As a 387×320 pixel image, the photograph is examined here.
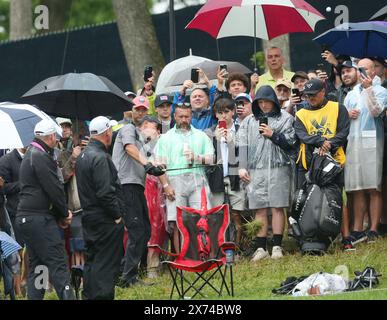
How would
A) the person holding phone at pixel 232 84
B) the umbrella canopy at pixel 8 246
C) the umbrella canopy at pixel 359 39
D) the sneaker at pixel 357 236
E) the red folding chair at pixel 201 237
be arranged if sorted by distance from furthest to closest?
the person holding phone at pixel 232 84
the umbrella canopy at pixel 359 39
the sneaker at pixel 357 236
the red folding chair at pixel 201 237
the umbrella canopy at pixel 8 246

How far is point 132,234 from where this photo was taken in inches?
636

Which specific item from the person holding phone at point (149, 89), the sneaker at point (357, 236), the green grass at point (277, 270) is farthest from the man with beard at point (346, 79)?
the person holding phone at point (149, 89)

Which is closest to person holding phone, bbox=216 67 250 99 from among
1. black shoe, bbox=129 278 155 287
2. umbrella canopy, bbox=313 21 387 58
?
umbrella canopy, bbox=313 21 387 58

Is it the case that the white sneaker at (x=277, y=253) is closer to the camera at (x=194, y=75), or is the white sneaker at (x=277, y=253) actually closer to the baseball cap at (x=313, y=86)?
the baseball cap at (x=313, y=86)

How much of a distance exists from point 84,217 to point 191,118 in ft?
10.1

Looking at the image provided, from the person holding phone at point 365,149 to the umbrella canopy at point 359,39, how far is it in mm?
259

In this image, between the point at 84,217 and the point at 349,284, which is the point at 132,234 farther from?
the point at 349,284

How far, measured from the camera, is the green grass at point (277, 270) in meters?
14.6

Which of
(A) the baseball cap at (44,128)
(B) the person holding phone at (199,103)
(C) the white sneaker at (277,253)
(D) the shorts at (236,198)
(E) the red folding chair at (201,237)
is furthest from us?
(B) the person holding phone at (199,103)

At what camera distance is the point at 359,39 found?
16688 mm

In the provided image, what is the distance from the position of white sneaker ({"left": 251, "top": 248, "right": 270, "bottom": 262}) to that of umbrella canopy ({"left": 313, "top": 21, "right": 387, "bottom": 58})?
9.10ft

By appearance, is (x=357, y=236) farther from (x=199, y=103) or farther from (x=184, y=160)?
(x=199, y=103)

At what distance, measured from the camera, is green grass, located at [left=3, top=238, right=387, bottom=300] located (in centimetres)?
1459

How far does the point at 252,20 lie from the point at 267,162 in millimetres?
2837
